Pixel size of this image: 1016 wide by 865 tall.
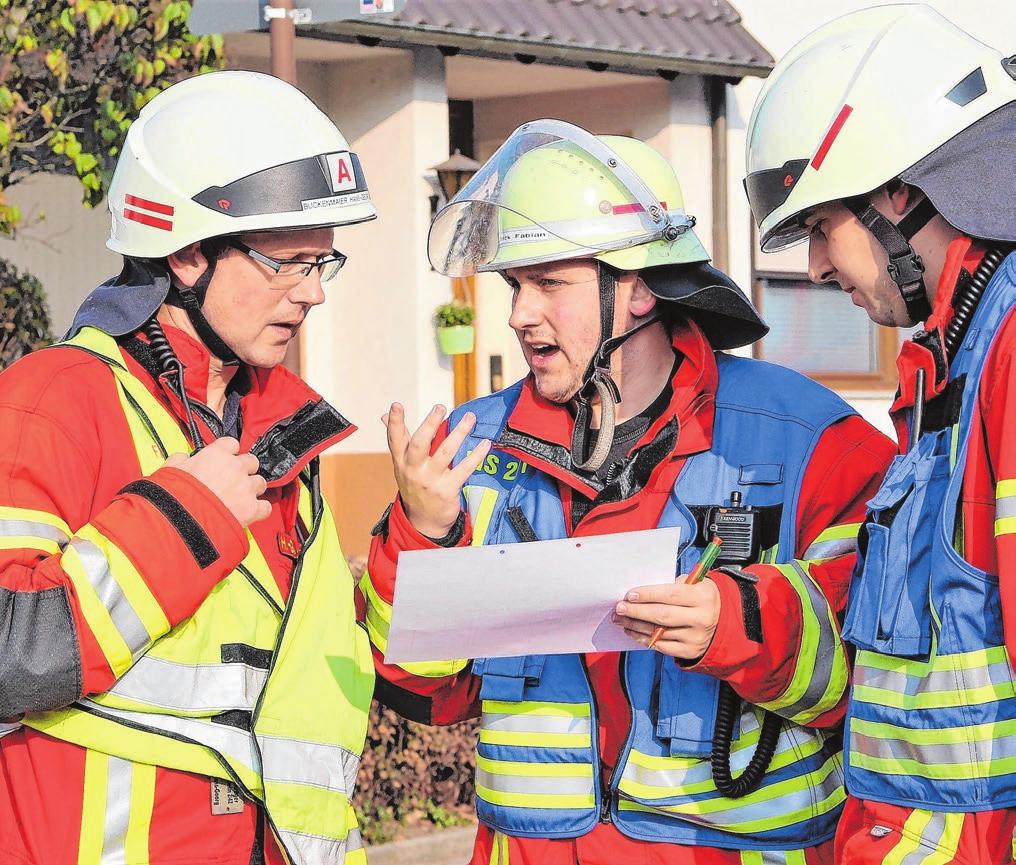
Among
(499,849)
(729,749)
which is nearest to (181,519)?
(499,849)

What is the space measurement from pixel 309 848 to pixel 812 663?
3.31 ft

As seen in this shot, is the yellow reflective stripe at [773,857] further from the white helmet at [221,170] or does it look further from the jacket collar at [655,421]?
the white helmet at [221,170]

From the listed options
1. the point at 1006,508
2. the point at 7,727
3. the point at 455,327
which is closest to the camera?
the point at 1006,508

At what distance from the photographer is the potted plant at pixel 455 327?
10.1 m

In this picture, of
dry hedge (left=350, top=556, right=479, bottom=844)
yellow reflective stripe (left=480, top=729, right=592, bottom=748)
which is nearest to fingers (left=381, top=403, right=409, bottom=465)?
yellow reflective stripe (left=480, top=729, right=592, bottom=748)

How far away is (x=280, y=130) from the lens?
10.5ft

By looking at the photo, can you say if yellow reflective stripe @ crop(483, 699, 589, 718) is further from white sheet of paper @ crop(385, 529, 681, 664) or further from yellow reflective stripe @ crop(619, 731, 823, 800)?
white sheet of paper @ crop(385, 529, 681, 664)

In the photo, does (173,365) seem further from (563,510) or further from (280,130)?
(563,510)

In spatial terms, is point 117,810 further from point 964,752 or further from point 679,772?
point 964,752

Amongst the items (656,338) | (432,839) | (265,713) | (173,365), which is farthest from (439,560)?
(432,839)

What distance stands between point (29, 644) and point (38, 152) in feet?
17.4

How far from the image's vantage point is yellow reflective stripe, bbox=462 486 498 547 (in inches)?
132

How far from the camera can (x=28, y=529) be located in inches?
104

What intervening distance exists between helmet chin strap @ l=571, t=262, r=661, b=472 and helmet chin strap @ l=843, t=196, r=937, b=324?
83 centimetres
